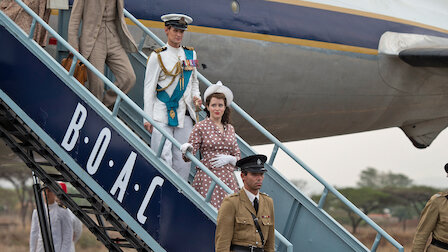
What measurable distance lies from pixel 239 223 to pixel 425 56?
7799 millimetres

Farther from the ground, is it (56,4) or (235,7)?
(56,4)

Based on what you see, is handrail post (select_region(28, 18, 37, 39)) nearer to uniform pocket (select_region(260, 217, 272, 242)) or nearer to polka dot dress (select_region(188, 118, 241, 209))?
polka dot dress (select_region(188, 118, 241, 209))

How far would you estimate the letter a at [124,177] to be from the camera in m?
6.47

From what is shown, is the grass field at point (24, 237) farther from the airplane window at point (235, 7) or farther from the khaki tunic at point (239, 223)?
the khaki tunic at point (239, 223)

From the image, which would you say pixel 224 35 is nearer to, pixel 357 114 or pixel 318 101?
pixel 318 101

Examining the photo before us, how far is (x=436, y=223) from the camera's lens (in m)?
7.06

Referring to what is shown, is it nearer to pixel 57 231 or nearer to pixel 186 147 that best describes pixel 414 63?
pixel 57 231

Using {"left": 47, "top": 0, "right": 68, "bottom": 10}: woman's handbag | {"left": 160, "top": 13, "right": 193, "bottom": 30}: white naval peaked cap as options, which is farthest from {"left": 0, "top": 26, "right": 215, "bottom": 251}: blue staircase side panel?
{"left": 160, "top": 13, "right": 193, "bottom": 30}: white naval peaked cap

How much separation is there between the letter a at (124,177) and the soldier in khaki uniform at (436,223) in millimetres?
2564

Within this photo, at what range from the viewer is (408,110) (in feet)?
43.7

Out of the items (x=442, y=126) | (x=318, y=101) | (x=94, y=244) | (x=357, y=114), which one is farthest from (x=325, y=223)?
(x=94, y=244)

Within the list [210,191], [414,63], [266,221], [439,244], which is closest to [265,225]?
[266,221]

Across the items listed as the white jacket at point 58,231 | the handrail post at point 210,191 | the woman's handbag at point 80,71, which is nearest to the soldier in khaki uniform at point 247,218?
the handrail post at point 210,191

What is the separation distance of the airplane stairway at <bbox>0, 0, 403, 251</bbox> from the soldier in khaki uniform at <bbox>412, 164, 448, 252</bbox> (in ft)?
1.10
